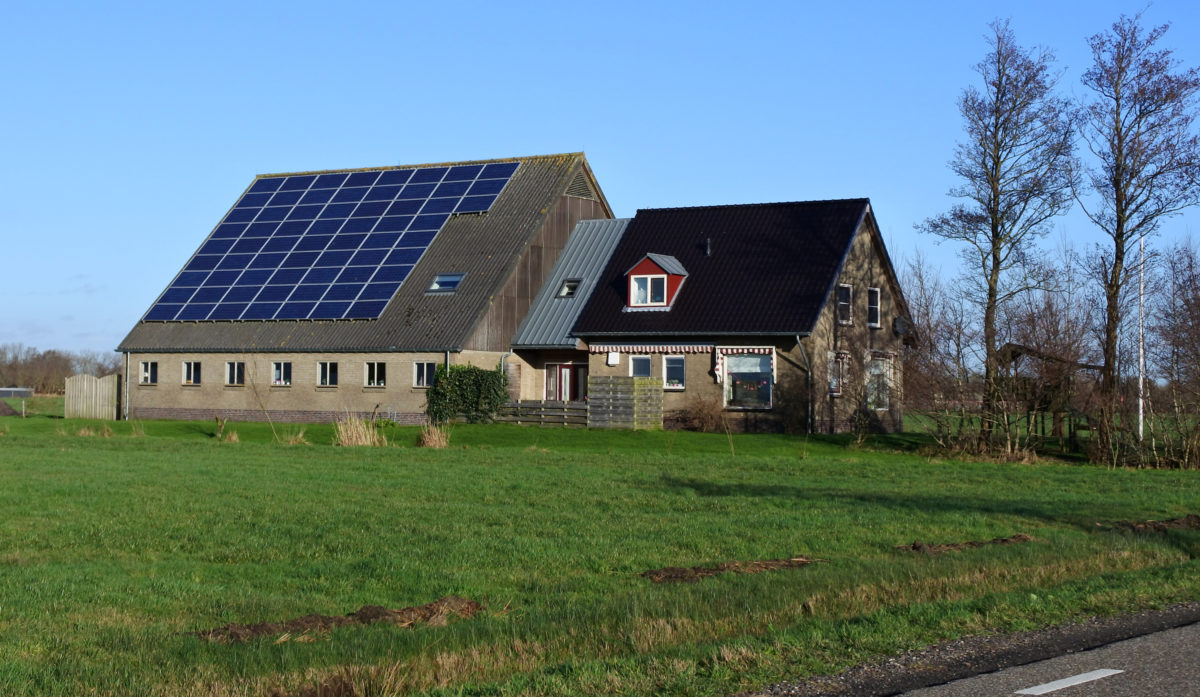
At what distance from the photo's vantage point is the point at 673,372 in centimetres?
4128

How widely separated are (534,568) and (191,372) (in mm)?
39752

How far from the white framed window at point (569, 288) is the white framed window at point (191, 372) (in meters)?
15.1

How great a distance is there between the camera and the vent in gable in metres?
50.2

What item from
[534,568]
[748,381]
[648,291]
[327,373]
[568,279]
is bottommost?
[534,568]

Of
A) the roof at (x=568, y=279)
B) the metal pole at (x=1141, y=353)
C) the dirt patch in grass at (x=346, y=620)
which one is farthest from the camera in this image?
the roof at (x=568, y=279)

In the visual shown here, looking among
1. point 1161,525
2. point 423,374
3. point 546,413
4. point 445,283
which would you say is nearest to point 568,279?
point 445,283

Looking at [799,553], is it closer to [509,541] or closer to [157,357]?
[509,541]

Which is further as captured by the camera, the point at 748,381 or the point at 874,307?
the point at 874,307

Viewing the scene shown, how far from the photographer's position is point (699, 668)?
7.96 meters

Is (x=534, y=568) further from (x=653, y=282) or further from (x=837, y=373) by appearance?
(x=653, y=282)

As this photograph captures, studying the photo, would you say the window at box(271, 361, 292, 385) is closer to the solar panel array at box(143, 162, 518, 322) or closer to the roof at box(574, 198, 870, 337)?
the solar panel array at box(143, 162, 518, 322)

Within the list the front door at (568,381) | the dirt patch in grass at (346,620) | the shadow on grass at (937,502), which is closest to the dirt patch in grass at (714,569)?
the dirt patch in grass at (346,620)

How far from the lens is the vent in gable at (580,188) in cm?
5025

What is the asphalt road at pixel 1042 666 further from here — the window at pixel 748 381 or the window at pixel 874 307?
the window at pixel 874 307
